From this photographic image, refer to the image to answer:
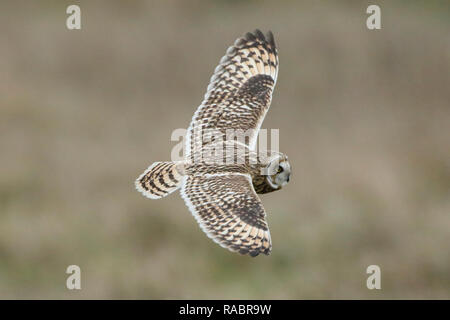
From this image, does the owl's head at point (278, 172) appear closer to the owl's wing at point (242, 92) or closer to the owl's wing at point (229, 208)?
the owl's wing at point (229, 208)

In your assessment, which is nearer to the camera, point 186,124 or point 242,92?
point 242,92

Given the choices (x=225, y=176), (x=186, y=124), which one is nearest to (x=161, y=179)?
(x=225, y=176)

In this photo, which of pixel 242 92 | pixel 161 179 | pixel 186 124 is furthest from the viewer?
pixel 186 124

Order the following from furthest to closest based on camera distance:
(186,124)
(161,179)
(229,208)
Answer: (186,124), (161,179), (229,208)

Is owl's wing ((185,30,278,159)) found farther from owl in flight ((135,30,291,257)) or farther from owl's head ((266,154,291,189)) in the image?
owl's head ((266,154,291,189))

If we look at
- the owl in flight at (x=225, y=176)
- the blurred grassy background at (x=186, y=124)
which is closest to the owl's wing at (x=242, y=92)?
the owl in flight at (x=225, y=176)

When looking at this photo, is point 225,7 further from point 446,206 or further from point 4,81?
point 446,206

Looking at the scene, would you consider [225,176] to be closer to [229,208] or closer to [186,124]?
[229,208]

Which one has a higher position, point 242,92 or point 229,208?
point 242,92

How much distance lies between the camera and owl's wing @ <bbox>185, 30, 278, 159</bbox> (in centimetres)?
457

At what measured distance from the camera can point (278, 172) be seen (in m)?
4.07

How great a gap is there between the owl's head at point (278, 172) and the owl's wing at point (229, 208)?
0.43 feet

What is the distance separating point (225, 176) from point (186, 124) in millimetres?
6628

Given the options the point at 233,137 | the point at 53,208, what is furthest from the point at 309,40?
the point at 233,137
